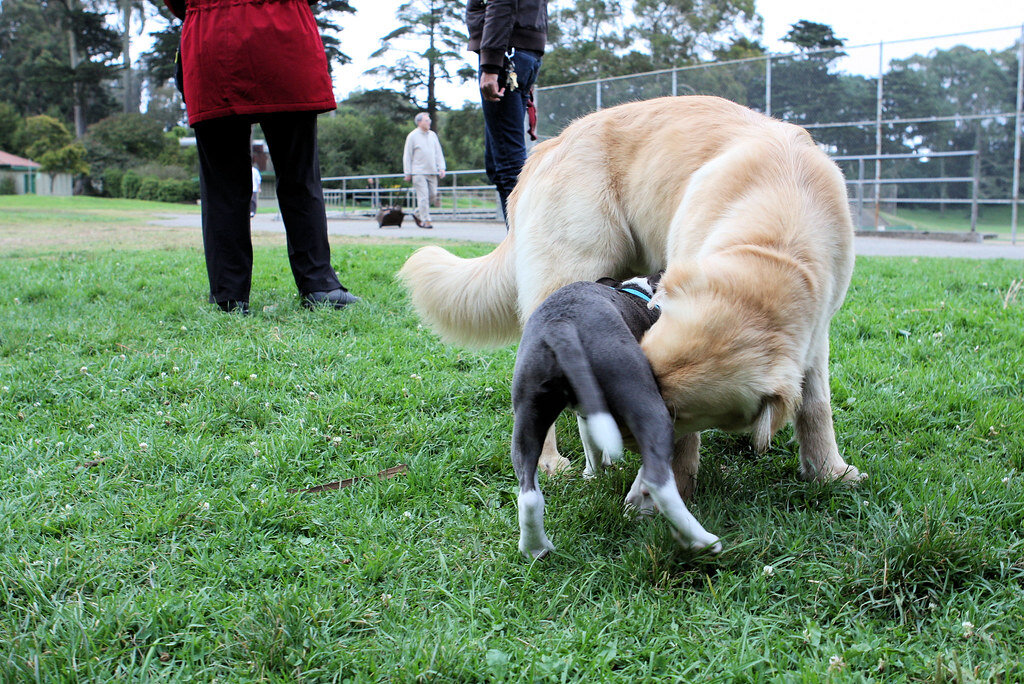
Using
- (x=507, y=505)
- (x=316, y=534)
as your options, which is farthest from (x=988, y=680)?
(x=316, y=534)

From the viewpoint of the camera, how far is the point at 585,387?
203cm

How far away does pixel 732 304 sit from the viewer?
80.4 inches

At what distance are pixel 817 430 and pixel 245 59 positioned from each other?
402 centimetres

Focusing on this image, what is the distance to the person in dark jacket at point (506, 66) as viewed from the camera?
479 cm

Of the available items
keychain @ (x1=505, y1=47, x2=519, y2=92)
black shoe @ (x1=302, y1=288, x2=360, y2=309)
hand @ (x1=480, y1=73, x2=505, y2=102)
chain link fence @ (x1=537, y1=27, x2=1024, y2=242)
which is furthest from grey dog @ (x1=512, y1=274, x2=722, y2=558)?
chain link fence @ (x1=537, y1=27, x2=1024, y2=242)

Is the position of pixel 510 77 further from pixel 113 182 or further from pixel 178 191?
pixel 113 182

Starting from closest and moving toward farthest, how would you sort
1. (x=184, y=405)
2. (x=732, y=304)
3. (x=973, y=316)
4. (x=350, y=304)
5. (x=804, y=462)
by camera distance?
(x=732, y=304), (x=804, y=462), (x=184, y=405), (x=973, y=316), (x=350, y=304)

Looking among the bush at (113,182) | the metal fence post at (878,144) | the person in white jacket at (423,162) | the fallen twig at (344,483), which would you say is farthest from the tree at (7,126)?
the fallen twig at (344,483)

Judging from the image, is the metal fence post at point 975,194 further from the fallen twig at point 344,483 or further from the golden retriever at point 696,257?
the fallen twig at point 344,483

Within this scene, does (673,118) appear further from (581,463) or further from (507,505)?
(507,505)

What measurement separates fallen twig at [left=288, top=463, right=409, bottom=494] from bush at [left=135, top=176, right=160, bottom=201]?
40.9m

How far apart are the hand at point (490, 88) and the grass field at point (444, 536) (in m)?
1.76

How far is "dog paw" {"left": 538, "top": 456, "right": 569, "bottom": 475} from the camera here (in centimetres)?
285

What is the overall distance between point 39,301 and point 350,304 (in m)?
2.22
